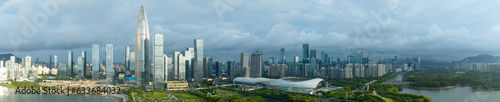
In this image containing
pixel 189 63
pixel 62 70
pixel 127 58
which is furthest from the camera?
pixel 127 58

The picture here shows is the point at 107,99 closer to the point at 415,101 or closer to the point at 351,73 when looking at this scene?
the point at 415,101

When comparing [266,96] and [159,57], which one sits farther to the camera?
[159,57]

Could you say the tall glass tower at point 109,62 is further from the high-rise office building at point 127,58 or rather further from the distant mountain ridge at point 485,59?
the distant mountain ridge at point 485,59

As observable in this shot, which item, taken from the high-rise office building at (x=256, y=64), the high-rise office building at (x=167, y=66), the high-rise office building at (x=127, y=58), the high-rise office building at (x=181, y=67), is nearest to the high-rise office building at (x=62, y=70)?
the high-rise office building at (x=127, y=58)

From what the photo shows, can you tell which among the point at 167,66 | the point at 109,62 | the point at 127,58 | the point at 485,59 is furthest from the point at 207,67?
the point at 485,59

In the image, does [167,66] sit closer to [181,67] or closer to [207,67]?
[181,67]

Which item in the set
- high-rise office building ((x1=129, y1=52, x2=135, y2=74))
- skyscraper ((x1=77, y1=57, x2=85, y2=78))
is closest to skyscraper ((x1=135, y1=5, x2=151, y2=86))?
high-rise office building ((x1=129, y1=52, x2=135, y2=74))

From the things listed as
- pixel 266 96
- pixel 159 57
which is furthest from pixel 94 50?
pixel 266 96
